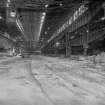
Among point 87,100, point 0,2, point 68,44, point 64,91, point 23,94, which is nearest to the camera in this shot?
point 87,100

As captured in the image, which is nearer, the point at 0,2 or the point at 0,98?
the point at 0,98

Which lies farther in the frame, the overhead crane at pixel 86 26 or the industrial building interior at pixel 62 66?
the overhead crane at pixel 86 26

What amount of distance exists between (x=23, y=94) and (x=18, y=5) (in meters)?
17.0

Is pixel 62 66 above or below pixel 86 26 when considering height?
below

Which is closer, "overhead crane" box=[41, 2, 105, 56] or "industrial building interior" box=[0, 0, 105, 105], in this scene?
"industrial building interior" box=[0, 0, 105, 105]

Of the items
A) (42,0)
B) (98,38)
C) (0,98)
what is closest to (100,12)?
(98,38)

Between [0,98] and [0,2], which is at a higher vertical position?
[0,2]

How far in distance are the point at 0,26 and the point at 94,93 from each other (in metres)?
29.5

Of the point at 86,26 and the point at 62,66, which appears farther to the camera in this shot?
the point at 86,26

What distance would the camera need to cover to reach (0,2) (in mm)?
18375

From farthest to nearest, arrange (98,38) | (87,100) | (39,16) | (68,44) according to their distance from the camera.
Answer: (68,44)
(39,16)
(98,38)
(87,100)

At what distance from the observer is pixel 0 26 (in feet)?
100

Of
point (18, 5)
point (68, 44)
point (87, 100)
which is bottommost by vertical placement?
point (87, 100)

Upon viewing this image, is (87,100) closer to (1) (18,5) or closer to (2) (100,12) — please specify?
(2) (100,12)
